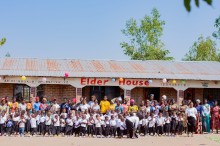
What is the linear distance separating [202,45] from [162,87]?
92.8 feet

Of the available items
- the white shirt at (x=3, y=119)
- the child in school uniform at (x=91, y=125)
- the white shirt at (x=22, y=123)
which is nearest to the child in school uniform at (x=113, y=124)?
the child in school uniform at (x=91, y=125)

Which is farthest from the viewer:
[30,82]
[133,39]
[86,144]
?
[133,39]

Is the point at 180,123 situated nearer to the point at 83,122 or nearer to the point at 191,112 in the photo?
the point at 191,112

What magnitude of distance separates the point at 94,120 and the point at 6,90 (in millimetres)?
7535

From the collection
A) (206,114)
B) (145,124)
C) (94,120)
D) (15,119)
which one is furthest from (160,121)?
(15,119)

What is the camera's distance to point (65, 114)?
17.1 meters

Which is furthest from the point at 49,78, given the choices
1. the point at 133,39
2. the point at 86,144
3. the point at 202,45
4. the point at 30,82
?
the point at 202,45

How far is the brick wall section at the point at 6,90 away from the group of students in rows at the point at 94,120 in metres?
Answer: 4.81

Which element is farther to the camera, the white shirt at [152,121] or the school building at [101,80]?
the school building at [101,80]

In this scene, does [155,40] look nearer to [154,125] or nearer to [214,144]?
[154,125]

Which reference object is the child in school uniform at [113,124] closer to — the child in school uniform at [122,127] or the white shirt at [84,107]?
the child in school uniform at [122,127]

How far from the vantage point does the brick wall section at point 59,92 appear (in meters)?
22.9

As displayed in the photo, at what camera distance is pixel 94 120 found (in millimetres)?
17000

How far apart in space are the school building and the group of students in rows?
375 centimetres
